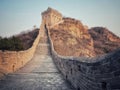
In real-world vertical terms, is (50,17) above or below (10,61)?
above

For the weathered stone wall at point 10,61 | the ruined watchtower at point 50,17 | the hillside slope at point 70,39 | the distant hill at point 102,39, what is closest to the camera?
the weathered stone wall at point 10,61

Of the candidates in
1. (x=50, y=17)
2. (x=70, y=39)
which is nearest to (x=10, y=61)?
(x=70, y=39)

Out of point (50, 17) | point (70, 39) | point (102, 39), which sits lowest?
point (102, 39)

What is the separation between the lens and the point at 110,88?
4.08 metres

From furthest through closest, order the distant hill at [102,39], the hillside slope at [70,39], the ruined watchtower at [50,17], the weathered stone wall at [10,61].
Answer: the distant hill at [102,39]
the ruined watchtower at [50,17]
the hillside slope at [70,39]
the weathered stone wall at [10,61]

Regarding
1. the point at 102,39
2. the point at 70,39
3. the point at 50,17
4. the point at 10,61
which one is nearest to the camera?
the point at 10,61

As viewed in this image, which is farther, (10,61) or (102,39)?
(102,39)

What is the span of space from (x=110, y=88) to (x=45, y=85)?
5580 mm

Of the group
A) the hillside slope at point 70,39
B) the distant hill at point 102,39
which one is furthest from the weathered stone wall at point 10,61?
the distant hill at point 102,39

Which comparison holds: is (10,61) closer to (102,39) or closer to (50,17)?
(50,17)

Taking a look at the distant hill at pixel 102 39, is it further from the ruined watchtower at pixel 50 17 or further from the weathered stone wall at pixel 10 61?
the weathered stone wall at pixel 10 61

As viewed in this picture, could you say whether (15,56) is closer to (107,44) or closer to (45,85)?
(45,85)

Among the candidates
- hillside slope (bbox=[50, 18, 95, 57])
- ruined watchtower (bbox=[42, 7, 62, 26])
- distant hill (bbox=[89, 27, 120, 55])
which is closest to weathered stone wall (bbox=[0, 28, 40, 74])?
hillside slope (bbox=[50, 18, 95, 57])

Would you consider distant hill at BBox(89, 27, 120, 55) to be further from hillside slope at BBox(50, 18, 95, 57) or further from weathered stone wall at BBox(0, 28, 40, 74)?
weathered stone wall at BBox(0, 28, 40, 74)
